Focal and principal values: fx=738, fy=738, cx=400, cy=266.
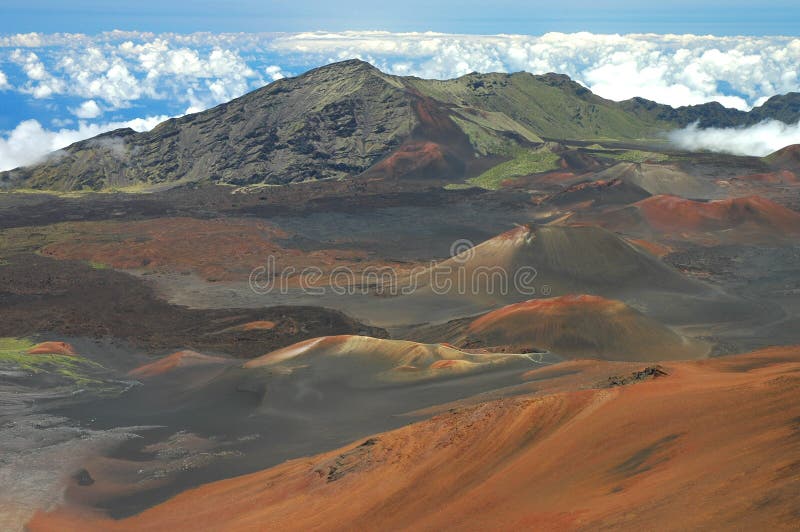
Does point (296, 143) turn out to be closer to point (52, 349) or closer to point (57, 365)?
point (52, 349)

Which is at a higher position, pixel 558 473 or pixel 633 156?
pixel 633 156

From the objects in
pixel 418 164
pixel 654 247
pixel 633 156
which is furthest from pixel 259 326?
pixel 633 156

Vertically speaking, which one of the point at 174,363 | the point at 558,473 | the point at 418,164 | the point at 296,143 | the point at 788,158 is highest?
the point at 296,143

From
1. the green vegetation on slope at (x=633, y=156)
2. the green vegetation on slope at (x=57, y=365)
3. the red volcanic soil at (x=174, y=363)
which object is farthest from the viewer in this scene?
the green vegetation on slope at (x=633, y=156)

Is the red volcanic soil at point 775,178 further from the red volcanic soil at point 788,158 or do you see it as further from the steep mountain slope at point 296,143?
the steep mountain slope at point 296,143

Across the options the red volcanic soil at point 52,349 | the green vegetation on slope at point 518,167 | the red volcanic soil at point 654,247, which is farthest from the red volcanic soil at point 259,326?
the green vegetation on slope at point 518,167
